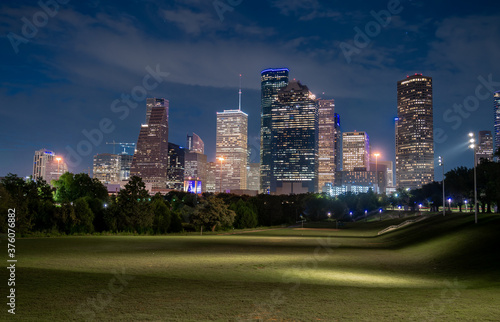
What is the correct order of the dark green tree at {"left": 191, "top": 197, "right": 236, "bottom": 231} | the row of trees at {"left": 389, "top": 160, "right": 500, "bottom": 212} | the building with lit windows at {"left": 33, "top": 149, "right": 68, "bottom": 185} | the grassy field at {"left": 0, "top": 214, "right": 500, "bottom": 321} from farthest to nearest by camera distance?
the building with lit windows at {"left": 33, "top": 149, "right": 68, "bottom": 185}
the dark green tree at {"left": 191, "top": 197, "right": 236, "bottom": 231}
the row of trees at {"left": 389, "top": 160, "right": 500, "bottom": 212}
the grassy field at {"left": 0, "top": 214, "right": 500, "bottom": 321}

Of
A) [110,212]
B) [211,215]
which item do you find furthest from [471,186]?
[110,212]

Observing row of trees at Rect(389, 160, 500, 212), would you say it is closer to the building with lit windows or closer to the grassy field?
the grassy field

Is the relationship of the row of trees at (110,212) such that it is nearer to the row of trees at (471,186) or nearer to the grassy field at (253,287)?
the grassy field at (253,287)

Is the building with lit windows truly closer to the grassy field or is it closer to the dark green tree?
the dark green tree

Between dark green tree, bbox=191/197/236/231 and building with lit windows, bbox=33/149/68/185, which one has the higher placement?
building with lit windows, bbox=33/149/68/185

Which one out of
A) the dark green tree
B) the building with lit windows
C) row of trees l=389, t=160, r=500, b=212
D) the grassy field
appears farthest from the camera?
the building with lit windows

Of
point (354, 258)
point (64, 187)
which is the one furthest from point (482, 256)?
point (64, 187)

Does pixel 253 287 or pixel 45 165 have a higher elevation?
pixel 45 165

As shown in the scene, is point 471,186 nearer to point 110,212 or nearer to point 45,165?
point 110,212

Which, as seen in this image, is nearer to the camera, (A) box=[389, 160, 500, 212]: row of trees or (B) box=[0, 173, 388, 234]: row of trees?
(B) box=[0, 173, 388, 234]: row of trees

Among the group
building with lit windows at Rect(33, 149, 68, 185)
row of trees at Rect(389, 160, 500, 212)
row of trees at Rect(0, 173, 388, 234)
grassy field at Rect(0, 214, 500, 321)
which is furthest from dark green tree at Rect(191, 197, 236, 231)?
building with lit windows at Rect(33, 149, 68, 185)

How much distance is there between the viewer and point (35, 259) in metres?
23.6

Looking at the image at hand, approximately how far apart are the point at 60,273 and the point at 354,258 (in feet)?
64.3

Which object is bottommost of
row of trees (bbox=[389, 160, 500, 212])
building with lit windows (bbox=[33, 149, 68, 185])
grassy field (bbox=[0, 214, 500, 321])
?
grassy field (bbox=[0, 214, 500, 321])
